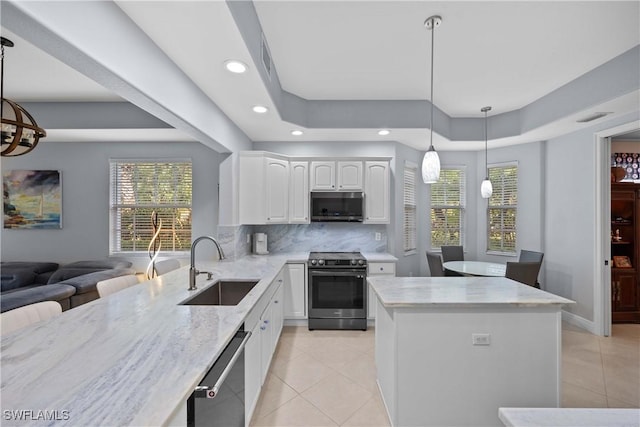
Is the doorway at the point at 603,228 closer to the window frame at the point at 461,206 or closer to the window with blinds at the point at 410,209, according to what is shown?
the window frame at the point at 461,206

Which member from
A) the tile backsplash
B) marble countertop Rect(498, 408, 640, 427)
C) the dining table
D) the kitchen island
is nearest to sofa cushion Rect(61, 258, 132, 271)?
the tile backsplash

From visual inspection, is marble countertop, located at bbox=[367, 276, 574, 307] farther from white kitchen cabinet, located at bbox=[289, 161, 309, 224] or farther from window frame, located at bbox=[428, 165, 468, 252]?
window frame, located at bbox=[428, 165, 468, 252]

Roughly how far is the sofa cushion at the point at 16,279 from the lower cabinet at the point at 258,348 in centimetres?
390

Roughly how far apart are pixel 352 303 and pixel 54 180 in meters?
4.96

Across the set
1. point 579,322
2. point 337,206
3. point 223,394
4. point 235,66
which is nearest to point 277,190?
point 337,206

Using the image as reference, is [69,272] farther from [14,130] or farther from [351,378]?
[351,378]

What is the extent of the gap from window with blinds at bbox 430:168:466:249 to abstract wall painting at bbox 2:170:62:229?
20.3 feet

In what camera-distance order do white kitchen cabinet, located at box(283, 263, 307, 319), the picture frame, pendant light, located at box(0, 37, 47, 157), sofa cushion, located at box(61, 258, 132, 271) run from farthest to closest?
sofa cushion, located at box(61, 258, 132, 271)
the picture frame
white kitchen cabinet, located at box(283, 263, 307, 319)
pendant light, located at box(0, 37, 47, 157)

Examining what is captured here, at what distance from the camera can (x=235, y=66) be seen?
6.77 feet

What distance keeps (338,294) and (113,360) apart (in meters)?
2.80

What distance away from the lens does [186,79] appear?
2207 millimetres

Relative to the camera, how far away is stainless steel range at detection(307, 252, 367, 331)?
3.65 m

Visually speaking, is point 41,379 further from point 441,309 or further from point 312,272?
point 312,272

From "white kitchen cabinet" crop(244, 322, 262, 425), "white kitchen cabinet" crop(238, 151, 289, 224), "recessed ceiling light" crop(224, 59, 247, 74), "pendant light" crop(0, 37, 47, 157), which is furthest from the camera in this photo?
"white kitchen cabinet" crop(238, 151, 289, 224)
